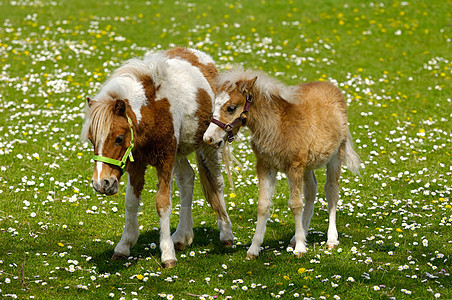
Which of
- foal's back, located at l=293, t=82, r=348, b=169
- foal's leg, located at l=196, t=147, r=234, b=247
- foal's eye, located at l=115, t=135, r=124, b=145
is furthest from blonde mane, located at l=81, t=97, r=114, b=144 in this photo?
foal's back, located at l=293, t=82, r=348, b=169

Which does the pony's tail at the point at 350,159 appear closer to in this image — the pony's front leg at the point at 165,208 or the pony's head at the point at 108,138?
the pony's front leg at the point at 165,208

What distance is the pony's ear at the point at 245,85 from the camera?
315 inches

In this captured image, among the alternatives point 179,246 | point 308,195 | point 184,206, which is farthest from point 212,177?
point 308,195

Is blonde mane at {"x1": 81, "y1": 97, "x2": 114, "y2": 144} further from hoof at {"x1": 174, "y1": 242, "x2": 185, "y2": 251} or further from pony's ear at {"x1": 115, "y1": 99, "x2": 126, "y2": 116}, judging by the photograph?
hoof at {"x1": 174, "y1": 242, "x2": 185, "y2": 251}

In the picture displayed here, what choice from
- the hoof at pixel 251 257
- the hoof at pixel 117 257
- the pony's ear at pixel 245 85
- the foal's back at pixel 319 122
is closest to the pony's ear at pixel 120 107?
the pony's ear at pixel 245 85

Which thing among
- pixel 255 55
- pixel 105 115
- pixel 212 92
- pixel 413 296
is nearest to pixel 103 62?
pixel 255 55

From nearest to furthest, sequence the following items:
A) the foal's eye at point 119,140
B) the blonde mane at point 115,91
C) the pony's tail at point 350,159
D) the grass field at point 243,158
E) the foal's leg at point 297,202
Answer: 1. the blonde mane at point 115,91
2. the foal's eye at point 119,140
3. the grass field at point 243,158
4. the foal's leg at point 297,202
5. the pony's tail at point 350,159

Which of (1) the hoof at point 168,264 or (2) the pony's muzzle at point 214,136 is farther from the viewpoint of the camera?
(1) the hoof at point 168,264

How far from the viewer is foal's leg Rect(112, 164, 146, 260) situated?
837 cm

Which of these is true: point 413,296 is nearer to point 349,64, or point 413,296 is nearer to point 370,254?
point 370,254

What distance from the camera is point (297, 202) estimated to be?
Answer: 8359mm

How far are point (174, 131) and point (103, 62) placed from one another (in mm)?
12278

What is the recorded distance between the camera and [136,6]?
2575 centimetres

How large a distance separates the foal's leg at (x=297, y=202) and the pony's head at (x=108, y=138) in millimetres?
2413
